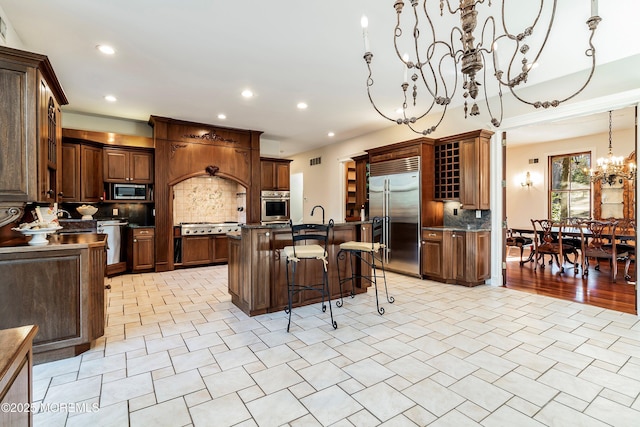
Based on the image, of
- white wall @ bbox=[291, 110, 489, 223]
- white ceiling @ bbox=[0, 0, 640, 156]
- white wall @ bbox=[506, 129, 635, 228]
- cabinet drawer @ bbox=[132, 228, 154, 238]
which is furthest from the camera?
white wall @ bbox=[506, 129, 635, 228]

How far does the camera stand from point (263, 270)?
3496 millimetres

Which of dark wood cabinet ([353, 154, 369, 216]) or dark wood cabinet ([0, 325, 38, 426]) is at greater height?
dark wood cabinet ([353, 154, 369, 216])

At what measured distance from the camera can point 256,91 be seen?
14.8 feet

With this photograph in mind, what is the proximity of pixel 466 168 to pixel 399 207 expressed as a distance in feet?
4.19

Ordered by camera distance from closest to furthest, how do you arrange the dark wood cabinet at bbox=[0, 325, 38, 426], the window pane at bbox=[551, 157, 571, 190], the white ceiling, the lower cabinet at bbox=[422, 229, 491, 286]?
the dark wood cabinet at bbox=[0, 325, 38, 426] < the white ceiling < the lower cabinet at bbox=[422, 229, 491, 286] < the window pane at bbox=[551, 157, 571, 190]

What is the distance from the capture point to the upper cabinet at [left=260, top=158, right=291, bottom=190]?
7281 mm

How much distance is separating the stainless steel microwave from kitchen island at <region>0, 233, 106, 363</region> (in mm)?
3365

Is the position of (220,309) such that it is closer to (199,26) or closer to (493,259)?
(199,26)

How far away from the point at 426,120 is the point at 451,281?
9.74 ft

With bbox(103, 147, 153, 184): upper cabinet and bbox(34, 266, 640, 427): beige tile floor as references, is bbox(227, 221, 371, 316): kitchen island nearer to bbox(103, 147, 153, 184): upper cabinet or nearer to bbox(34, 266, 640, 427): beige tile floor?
bbox(34, 266, 640, 427): beige tile floor

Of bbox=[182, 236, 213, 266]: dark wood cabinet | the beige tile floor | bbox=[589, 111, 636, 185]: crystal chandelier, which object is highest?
bbox=[589, 111, 636, 185]: crystal chandelier

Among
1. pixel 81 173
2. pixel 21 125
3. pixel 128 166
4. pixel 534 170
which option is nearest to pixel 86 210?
pixel 81 173

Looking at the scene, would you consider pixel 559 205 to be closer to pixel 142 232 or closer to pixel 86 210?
pixel 142 232

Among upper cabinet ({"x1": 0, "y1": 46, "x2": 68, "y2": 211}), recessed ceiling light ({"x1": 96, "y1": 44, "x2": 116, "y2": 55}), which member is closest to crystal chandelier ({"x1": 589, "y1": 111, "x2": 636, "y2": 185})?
recessed ceiling light ({"x1": 96, "y1": 44, "x2": 116, "y2": 55})
